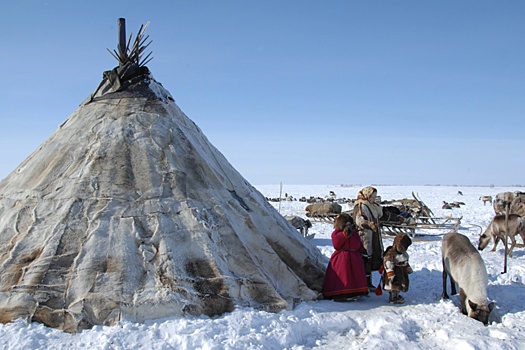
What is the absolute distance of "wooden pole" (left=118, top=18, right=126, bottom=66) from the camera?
720 cm

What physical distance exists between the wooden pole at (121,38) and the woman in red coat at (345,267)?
4.01 meters

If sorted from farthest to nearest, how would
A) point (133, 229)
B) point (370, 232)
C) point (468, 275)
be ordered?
1. point (370, 232)
2. point (468, 275)
3. point (133, 229)

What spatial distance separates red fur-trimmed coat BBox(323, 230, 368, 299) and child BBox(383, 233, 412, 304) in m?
0.33

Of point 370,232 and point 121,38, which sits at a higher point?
point 121,38

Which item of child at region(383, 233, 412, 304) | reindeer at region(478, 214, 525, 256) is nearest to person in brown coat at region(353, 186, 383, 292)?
child at region(383, 233, 412, 304)

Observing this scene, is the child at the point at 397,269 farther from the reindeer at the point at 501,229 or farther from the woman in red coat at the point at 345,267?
the reindeer at the point at 501,229

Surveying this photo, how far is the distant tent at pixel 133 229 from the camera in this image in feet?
16.3

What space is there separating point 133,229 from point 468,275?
399cm

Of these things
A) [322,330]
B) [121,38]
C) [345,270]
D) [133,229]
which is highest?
[121,38]

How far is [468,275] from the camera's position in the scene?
575cm

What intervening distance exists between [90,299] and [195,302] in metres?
1.06

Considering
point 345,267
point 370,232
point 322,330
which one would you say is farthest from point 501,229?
point 322,330

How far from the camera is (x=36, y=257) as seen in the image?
17.1ft

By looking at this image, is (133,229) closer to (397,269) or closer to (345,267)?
(345,267)
